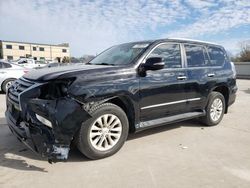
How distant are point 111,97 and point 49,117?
0.96 metres

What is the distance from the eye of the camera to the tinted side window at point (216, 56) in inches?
229

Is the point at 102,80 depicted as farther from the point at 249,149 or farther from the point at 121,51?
the point at 249,149

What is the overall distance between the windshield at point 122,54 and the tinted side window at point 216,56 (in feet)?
6.08

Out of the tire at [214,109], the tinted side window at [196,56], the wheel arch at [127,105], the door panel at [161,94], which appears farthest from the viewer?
the tire at [214,109]

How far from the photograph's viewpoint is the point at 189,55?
206 inches

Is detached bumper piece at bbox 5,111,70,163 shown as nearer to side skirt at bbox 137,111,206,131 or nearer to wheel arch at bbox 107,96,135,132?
wheel arch at bbox 107,96,135,132

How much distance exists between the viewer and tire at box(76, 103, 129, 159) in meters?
3.70

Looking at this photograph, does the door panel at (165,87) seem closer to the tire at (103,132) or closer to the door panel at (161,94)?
the door panel at (161,94)

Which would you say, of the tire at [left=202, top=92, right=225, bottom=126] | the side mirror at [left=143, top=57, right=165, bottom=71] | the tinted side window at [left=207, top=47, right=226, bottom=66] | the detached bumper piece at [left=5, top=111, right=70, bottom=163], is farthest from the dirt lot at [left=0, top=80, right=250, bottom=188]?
the tinted side window at [left=207, top=47, right=226, bottom=66]

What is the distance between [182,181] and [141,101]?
4.79 ft

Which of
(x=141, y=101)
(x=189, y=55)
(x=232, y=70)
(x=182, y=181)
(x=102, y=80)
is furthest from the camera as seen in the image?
(x=232, y=70)

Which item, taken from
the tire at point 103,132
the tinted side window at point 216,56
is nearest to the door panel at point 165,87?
the tire at point 103,132

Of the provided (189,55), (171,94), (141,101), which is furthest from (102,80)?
(189,55)

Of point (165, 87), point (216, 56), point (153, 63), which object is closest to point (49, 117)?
point (153, 63)
